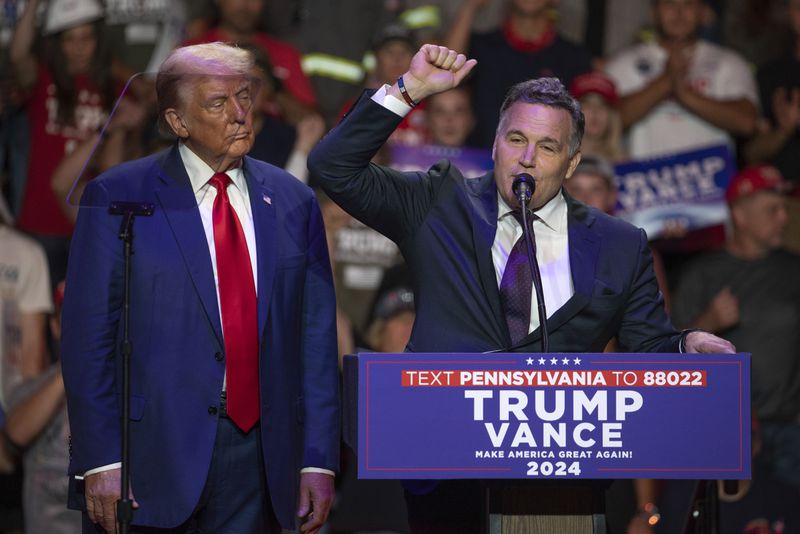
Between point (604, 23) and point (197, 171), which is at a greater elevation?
point (604, 23)

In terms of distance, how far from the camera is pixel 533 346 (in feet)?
10.6

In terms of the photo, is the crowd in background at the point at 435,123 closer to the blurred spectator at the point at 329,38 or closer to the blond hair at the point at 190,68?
the blurred spectator at the point at 329,38

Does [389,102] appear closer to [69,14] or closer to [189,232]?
[189,232]

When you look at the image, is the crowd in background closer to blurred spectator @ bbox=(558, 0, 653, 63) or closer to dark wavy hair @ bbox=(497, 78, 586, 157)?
blurred spectator @ bbox=(558, 0, 653, 63)

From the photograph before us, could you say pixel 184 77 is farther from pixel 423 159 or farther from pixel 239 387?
pixel 423 159

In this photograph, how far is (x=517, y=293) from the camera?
10.7ft

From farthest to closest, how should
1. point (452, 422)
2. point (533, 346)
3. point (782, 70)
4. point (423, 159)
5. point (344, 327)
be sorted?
point (782, 70) → point (423, 159) → point (344, 327) → point (533, 346) → point (452, 422)

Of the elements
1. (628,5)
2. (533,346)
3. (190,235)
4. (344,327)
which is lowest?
(344,327)

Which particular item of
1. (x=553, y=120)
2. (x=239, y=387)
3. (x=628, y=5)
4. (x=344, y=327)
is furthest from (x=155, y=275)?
(x=628, y=5)

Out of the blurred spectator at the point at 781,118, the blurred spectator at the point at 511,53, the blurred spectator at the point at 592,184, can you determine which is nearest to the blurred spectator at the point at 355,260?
the blurred spectator at the point at 511,53

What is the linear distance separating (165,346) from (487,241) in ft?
2.73

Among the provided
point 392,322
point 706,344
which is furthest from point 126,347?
point 392,322

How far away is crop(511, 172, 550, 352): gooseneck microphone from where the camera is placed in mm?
3062

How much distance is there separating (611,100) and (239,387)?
3.84 m
